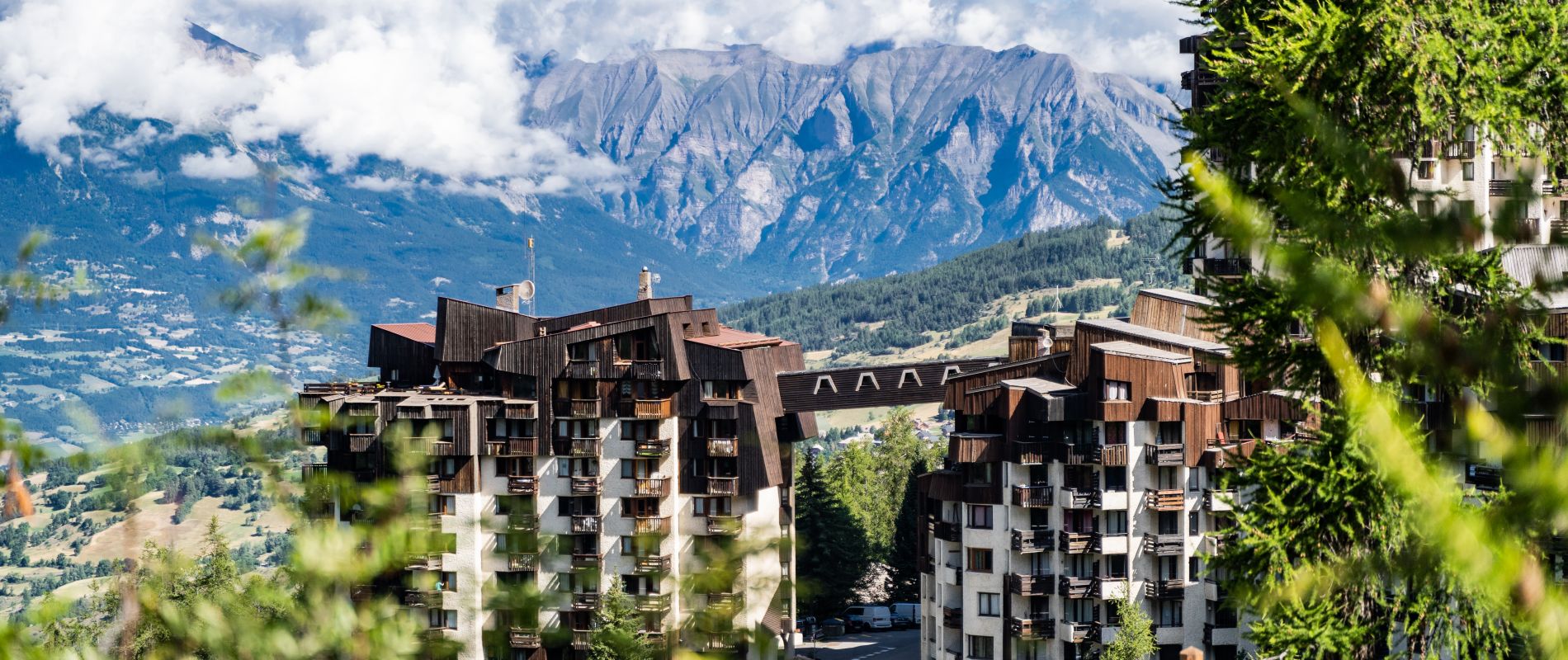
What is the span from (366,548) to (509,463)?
55.7 metres

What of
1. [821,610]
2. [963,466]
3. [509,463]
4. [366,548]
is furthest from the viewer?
[821,610]

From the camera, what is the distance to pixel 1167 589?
2115 inches

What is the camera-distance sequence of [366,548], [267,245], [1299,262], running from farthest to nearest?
[366,548], [267,245], [1299,262]

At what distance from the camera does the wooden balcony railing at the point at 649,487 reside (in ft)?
205

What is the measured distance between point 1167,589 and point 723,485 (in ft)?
59.4

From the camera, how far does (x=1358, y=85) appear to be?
21766 mm

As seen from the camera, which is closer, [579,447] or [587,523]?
[579,447]

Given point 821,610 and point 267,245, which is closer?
point 267,245

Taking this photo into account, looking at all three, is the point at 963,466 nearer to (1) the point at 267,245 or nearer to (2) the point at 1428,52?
(2) the point at 1428,52

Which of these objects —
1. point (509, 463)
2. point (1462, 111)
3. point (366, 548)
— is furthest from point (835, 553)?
point (366, 548)

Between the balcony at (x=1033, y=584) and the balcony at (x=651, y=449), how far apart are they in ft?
49.9

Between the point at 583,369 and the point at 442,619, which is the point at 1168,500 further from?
the point at 442,619

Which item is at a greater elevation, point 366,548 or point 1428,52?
point 1428,52

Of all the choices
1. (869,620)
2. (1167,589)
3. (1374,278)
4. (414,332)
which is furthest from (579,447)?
(1374,278)
